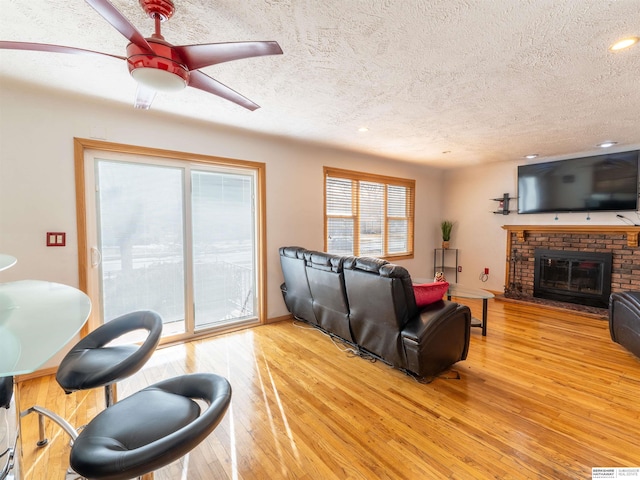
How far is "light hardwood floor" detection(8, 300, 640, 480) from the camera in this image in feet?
5.38

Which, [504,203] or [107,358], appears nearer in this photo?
[107,358]

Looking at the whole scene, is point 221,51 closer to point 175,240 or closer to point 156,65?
point 156,65

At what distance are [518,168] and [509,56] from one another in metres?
3.94

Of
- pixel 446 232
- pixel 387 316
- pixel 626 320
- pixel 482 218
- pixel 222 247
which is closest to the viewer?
pixel 387 316

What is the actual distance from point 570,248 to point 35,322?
20.4 ft

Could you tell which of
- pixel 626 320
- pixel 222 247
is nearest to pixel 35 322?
pixel 222 247

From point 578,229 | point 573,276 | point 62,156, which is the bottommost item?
point 573,276

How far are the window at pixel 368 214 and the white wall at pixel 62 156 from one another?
2.93 feet

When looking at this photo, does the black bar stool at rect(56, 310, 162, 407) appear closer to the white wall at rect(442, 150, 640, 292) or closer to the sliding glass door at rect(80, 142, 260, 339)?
the sliding glass door at rect(80, 142, 260, 339)

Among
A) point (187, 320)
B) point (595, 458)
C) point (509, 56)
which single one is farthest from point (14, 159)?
point (595, 458)

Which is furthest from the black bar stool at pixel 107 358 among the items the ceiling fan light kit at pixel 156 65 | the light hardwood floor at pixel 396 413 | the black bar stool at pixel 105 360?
the ceiling fan light kit at pixel 156 65

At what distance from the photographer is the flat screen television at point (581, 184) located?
4.18 m

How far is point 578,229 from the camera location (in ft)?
15.0

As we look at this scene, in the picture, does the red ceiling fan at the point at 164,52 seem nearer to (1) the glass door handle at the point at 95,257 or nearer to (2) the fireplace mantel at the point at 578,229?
(1) the glass door handle at the point at 95,257
